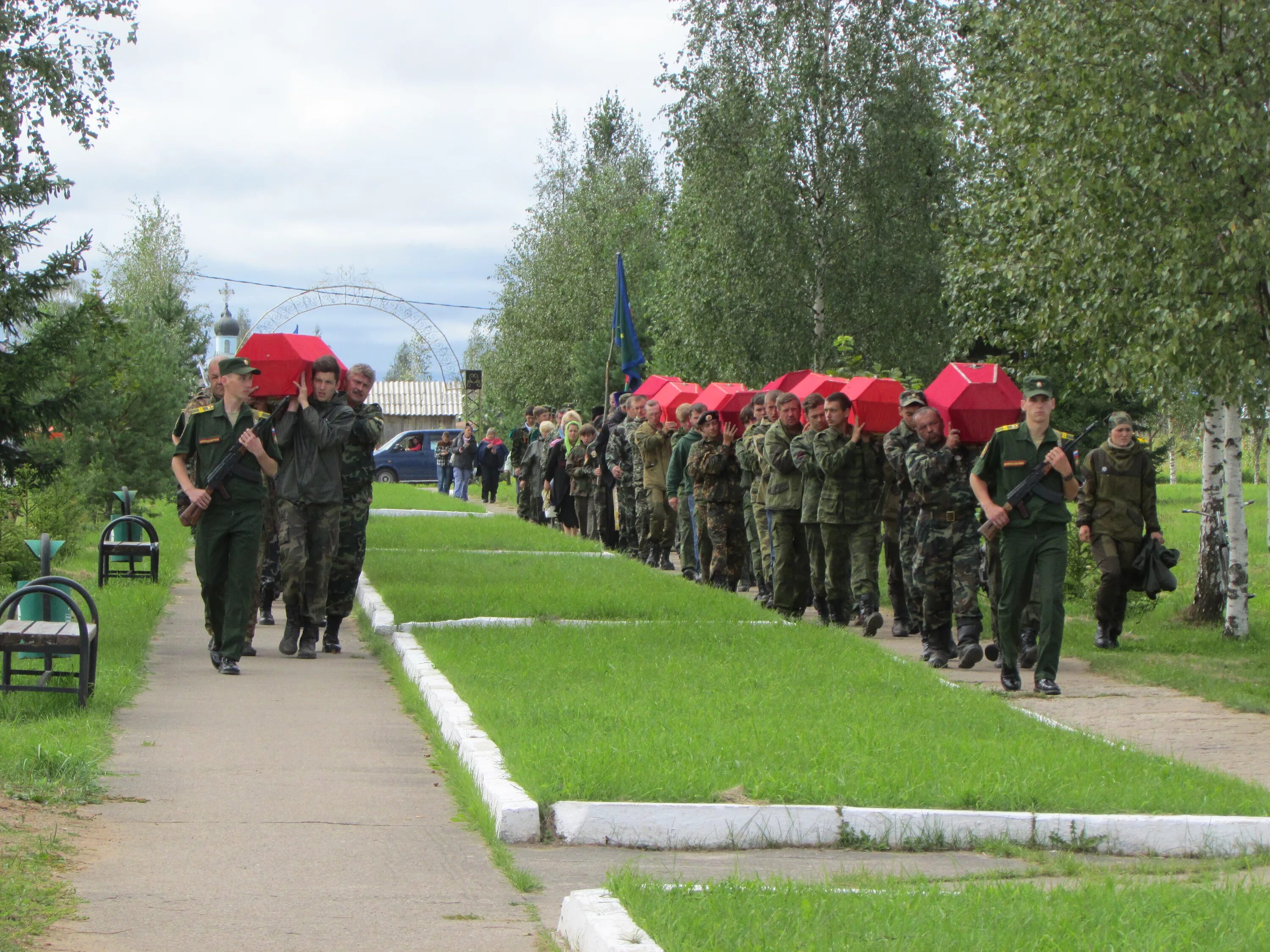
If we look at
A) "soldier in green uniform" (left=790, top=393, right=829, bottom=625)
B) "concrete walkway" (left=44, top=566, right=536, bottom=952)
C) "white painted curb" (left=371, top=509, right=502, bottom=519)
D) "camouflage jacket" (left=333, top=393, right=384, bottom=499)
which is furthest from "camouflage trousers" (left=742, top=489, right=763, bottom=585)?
"white painted curb" (left=371, top=509, right=502, bottom=519)

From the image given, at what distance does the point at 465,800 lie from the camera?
7.04 m

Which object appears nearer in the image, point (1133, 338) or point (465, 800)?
point (465, 800)

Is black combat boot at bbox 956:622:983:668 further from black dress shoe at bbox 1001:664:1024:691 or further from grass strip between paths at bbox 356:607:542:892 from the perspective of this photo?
grass strip between paths at bbox 356:607:542:892

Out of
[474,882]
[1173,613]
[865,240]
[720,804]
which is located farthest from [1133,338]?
[865,240]

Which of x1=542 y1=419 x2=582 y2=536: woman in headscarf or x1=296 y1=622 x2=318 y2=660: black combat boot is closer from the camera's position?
x1=296 y1=622 x2=318 y2=660: black combat boot

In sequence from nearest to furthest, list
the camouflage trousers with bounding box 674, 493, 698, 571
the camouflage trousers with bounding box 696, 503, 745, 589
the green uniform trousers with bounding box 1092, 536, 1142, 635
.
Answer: the green uniform trousers with bounding box 1092, 536, 1142, 635
the camouflage trousers with bounding box 696, 503, 745, 589
the camouflage trousers with bounding box 674, 493, 698, 571

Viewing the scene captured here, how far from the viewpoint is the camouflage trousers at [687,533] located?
18.5 meters

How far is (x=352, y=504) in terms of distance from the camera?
40.1ft

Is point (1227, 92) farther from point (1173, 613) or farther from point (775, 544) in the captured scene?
point (1173, 613)

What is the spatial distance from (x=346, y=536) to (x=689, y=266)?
2417 cm

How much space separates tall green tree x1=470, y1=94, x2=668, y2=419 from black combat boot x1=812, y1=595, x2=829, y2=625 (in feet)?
140

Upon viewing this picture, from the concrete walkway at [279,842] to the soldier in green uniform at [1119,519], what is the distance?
276 inches

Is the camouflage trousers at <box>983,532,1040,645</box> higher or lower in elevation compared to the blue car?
lower

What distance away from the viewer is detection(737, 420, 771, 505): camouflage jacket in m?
15.0
